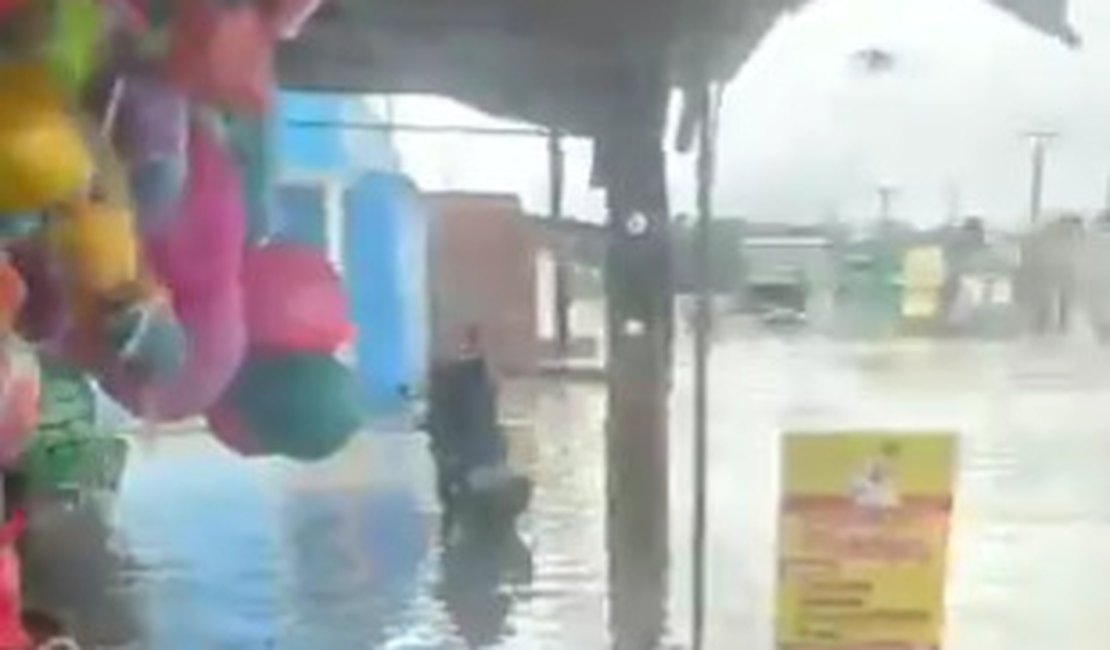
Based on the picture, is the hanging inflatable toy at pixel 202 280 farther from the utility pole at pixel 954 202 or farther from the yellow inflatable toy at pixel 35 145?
the utility pole at pixel 954 202

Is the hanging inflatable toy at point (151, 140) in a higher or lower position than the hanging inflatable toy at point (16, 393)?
higher

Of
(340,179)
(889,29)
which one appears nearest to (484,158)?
(340,179)

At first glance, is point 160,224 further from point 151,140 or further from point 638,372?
point 638,372

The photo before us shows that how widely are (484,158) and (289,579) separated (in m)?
0.17

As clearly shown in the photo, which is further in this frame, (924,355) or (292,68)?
(924,355)

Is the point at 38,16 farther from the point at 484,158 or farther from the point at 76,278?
the point at 484,158

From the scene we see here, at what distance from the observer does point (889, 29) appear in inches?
26.9

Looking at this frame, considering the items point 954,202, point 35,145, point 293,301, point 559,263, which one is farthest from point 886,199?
point 35,145

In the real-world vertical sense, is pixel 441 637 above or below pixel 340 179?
below

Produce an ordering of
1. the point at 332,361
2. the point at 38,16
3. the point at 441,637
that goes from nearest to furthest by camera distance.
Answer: the point at 38,16, the point at 332,361, the point at 441,637

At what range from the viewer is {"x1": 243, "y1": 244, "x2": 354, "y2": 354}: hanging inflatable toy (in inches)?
21.5

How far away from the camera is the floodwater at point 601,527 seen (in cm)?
65

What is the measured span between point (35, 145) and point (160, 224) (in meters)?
0.06

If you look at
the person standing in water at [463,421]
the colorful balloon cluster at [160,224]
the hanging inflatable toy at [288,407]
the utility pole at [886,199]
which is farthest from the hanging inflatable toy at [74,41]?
the utility pole at [886,199]
